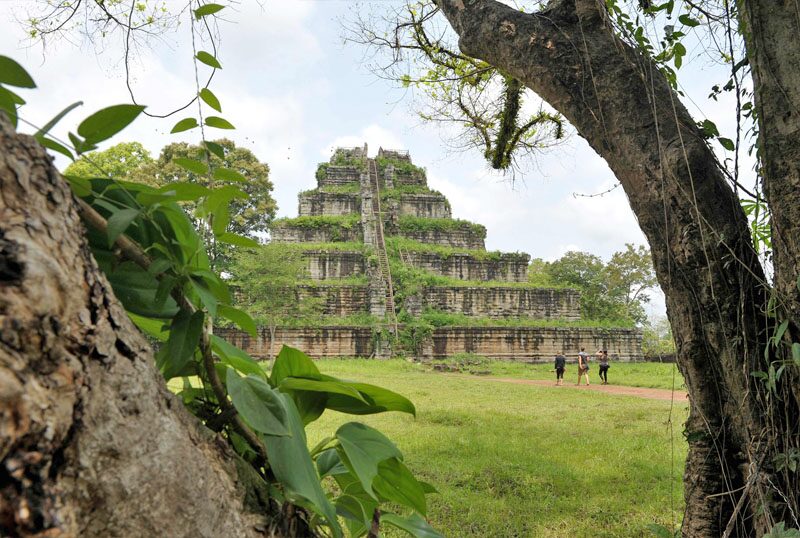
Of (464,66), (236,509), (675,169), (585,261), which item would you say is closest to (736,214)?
(675,169)

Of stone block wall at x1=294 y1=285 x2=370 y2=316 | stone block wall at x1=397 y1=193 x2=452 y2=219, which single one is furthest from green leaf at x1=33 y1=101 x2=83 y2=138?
stone block wall at x1=397 y1=193 x2=452 y2=219

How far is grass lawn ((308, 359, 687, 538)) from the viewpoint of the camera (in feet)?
10.8

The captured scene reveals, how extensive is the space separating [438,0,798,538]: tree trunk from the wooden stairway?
1532cm

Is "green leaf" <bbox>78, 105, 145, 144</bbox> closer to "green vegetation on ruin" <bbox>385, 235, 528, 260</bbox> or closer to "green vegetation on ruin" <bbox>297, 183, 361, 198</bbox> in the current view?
"green vegetation on ruin" <bbox>385, 235, 528, 260</bbox>

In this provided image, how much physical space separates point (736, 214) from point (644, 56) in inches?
25.6

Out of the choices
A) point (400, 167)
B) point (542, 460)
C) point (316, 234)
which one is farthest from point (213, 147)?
point (400, 167)

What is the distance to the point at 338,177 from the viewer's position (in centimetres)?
2573

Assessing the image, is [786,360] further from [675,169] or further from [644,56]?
[644,56]

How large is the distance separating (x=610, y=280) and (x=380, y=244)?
14.9 meters

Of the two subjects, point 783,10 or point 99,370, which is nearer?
point 99,370

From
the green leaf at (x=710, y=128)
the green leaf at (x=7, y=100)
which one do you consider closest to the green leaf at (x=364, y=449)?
the green leaf at (x=7, y=100)

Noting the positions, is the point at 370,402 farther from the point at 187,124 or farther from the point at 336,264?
the point at 336,264

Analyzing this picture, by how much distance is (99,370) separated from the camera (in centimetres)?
47

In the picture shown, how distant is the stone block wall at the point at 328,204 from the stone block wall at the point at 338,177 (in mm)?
1669
